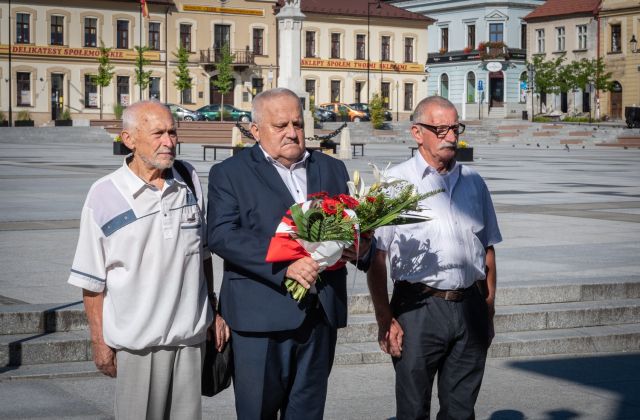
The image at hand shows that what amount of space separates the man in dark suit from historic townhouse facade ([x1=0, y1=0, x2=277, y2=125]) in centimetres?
7374

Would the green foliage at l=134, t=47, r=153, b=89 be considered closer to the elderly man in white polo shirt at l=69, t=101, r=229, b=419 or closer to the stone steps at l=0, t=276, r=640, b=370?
the stone steps at l=0, t=276, r=640, b=370

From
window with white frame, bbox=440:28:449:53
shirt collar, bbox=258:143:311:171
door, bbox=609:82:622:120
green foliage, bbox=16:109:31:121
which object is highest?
window with white frame, bbox=440:28:449:53

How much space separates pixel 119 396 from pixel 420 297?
1.45 m

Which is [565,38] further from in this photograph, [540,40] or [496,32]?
[496,32]

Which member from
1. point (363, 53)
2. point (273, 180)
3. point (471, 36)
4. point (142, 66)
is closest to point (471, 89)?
point (471, 36)

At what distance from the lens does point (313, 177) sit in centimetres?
482

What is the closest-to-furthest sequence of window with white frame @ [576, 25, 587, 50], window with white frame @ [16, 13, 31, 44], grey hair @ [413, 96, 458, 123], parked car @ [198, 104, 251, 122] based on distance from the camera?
grey hair @ [413, 96, 458, 123] → parked car @ [198, 104, 251, 122] → window with white frame @ [16, 13, 31, 44] → window with white frame @ [576, 25, 587, 50]

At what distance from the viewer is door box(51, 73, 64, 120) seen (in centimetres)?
7856

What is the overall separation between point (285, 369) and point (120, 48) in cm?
7884

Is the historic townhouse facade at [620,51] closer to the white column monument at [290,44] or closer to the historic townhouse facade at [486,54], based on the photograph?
the historic townhouse facade at [486,54]

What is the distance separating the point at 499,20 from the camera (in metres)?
99.6

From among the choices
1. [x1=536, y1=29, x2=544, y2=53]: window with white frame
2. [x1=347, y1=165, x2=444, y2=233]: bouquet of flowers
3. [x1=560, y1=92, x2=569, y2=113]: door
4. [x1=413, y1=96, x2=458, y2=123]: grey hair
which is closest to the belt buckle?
[x1=347, y1=165, x2=444, y2=233]: bouquet of flowers

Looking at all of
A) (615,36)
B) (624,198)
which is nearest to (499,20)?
(615,36)

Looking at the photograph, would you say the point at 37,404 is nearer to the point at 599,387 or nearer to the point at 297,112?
the point at 297,112
